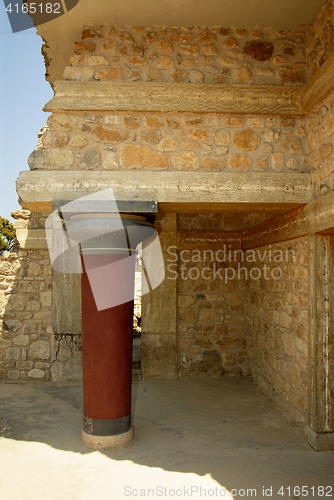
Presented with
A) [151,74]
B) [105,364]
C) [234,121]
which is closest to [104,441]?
[105,364]

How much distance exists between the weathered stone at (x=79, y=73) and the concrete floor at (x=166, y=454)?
3.22 metres

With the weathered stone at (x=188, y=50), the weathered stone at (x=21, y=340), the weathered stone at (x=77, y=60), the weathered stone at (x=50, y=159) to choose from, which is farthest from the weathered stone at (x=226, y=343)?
the weathered stone at (x=77, y=60)

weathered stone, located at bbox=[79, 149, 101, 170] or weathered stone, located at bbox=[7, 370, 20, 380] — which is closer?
weathered stone, located at bbox=[79, 149, 101, 170]

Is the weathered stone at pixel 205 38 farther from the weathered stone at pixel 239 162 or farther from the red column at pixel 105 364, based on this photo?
the red column at pixel 105 364

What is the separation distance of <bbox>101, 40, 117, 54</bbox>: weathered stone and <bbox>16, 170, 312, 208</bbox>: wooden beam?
1.13 m

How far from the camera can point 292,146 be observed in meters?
3.31

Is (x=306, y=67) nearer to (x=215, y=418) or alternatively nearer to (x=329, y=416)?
(x=329, y=416)

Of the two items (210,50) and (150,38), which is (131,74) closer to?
(150,38)

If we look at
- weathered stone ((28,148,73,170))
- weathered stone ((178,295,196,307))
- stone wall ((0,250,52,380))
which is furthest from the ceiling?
weathered stone ((178,295,196,307))

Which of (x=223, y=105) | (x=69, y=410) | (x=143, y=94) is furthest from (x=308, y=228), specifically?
(x=69, y=410)

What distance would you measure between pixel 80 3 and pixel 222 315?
13.5 feet

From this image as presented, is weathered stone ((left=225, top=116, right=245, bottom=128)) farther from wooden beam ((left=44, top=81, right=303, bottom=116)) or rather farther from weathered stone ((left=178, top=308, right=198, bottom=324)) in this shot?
weathered stone ((left=178, top=308, right=198, bottom=324))

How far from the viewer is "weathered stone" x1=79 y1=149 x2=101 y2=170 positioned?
3.17 m

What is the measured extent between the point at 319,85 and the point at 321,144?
0.47 metres
